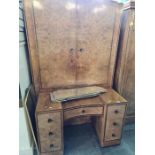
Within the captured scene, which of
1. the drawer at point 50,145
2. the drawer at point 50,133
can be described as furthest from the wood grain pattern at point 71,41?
the drawer at point 50,145

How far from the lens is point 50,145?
1.51m

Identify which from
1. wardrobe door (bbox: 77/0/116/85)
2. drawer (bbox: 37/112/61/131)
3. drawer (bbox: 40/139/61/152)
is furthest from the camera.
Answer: wardrobe door (bbox: 77/0/116/85)

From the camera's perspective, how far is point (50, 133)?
145 centimetres

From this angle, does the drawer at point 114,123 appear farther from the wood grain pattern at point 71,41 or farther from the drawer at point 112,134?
the wood grain pattern at point 71,41

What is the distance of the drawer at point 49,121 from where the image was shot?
138 centimetres

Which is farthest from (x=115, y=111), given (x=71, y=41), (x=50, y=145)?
(x=71, y=41)

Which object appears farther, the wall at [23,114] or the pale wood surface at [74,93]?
the pale wood surface at [74,93]

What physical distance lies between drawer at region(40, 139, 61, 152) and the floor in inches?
7.7

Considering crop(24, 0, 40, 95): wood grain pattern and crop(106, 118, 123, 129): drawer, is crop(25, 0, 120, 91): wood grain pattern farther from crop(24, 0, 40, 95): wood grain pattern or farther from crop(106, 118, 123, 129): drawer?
crop(106, 118, 123, 129): drawer

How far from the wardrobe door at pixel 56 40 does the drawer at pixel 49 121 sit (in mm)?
459

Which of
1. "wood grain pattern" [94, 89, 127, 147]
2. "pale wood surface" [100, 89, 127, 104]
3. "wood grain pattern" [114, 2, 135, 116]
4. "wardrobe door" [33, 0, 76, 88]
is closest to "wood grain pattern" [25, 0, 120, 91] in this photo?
"wardrobe door" [33, 0, 76, 88]

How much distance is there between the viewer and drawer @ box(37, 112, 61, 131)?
54.3 inches
